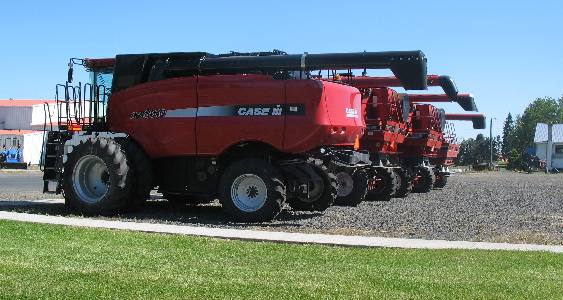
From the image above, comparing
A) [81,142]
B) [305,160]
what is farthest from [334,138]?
[81,142]

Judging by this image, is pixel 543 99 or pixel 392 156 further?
pixel 543 99

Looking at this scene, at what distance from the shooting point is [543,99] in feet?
507

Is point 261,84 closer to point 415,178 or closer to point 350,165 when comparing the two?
point 350,165

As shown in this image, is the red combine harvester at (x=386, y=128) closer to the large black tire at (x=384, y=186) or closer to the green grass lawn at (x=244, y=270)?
the large black tire at (x=384, y=186)

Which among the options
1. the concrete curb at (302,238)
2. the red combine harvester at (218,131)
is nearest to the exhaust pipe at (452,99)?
the red combine harvester at (218,131)

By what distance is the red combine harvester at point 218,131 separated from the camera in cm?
1424

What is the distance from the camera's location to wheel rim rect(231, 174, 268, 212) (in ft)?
47.9

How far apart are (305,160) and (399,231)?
7.84 feet

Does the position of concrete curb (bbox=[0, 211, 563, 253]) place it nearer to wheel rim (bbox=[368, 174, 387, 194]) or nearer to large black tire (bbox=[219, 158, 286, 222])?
large black tire (bbox=[219, 158, 286, 222])

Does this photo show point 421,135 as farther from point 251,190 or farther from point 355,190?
point 251,190

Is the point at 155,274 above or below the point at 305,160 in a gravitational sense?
below

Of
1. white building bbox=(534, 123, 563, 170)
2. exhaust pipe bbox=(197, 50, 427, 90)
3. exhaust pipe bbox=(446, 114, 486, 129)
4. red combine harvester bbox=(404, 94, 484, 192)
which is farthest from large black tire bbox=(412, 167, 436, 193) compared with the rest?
white building bbox=(534, 123, 563, 170)

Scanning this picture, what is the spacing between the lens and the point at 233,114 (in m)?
14.7

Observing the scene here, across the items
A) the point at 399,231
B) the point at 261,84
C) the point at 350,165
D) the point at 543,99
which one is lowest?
the point at 399,231
